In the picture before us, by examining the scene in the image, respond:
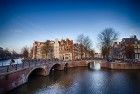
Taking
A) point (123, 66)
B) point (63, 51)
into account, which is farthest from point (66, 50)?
point (123, 66)

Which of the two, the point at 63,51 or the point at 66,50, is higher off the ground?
the point at 66,50

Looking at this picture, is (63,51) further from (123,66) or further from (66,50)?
(123,66)

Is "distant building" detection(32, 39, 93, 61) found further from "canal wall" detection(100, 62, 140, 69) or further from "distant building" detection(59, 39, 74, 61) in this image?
"canal wall" detection(100, 62, 140, 69)

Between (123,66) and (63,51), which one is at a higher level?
(63,51)

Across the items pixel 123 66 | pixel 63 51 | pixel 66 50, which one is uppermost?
pixel 66 50

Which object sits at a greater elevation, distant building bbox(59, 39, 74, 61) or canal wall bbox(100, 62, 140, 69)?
distant building bbox(59, 39, 74, 61)

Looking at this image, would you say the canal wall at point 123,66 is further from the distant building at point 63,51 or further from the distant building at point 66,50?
the distant building at point 66,50

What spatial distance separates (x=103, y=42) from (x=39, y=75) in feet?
84.8

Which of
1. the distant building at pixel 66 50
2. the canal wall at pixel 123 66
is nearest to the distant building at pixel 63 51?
the distant building at pixel 66 50

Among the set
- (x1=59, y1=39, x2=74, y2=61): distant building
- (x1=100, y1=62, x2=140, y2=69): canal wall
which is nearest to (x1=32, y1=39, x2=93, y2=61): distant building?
(x1=59, y1=39, x2=74, y2=61): distant building

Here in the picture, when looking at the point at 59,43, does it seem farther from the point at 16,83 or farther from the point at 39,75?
the point at 16,83

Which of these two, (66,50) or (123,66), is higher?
→ (66,50)

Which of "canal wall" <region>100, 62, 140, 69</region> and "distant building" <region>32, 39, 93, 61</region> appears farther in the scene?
"distant building" <region>32, 39, 93, 61</region>

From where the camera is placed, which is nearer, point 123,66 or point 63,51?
point 123,66
